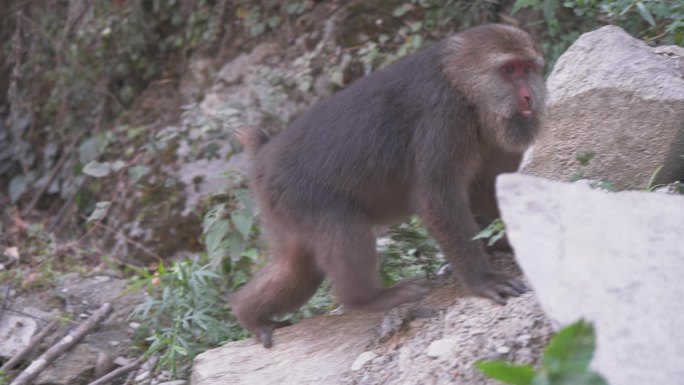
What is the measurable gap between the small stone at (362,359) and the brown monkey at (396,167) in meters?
0.24

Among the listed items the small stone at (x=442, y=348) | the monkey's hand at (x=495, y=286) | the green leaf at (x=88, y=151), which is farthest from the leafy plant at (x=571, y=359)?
the green leaf at (x=88, y=151)

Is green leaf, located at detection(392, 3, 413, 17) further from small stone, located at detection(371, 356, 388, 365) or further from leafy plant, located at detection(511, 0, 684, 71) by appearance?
small stone, located at detection(371, 356, 388, 365)

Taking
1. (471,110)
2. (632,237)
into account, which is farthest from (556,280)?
(471,110)

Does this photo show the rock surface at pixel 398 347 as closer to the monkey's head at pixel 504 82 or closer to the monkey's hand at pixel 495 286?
the monkey's hand at pixel 495 286

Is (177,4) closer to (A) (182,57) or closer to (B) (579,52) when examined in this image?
(A) (182,57)

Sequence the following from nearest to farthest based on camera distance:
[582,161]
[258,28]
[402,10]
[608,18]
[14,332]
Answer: [582,161] → [14,332] → [608,18] → [402,10] → [258,28]

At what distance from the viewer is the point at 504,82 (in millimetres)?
4531

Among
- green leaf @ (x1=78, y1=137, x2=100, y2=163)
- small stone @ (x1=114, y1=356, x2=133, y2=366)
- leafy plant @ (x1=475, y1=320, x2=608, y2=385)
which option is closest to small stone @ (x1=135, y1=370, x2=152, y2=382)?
small stone @ (x1=114, y1=356, x2=133, y2=366)

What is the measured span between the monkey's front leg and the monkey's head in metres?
0.39

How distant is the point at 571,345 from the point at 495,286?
125cm

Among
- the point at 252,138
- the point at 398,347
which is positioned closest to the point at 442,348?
the point at 398,347

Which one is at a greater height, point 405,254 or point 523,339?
point 523,339

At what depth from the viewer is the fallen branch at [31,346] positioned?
579 centimetres

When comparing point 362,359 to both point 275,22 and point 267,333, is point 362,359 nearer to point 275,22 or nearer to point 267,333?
point 267,333
